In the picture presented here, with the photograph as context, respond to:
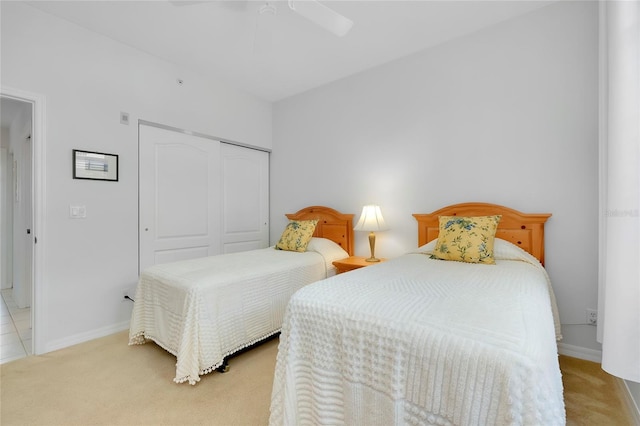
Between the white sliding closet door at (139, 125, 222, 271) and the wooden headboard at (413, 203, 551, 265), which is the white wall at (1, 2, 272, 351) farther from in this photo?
Result: the wooden headboard at (413, 203, 551, 265)

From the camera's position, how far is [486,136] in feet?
8.50

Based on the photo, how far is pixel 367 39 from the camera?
2.73m

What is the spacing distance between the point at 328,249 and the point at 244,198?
1.43 m

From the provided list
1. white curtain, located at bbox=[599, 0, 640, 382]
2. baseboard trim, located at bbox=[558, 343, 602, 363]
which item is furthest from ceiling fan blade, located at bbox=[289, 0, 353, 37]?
baseboard trim, located at bbox=[558, 343, 602, 363]

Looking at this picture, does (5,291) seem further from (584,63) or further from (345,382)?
(584,63)

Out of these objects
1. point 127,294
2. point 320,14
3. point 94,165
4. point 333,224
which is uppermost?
point 320,14

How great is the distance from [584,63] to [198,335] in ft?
10.7

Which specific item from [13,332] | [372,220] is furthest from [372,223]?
[13,332]

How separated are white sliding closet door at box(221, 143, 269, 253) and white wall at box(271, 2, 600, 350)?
0.80 metres

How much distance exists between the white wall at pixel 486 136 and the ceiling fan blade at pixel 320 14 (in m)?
1.24

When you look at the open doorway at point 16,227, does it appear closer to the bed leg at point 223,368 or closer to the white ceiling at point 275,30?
the white ceiling at point 275,30

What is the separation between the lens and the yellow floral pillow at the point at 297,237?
3.17 metres

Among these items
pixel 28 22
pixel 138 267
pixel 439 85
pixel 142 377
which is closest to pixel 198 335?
pixel 142 377

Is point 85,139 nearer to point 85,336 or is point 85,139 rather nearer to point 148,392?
point 85,336
